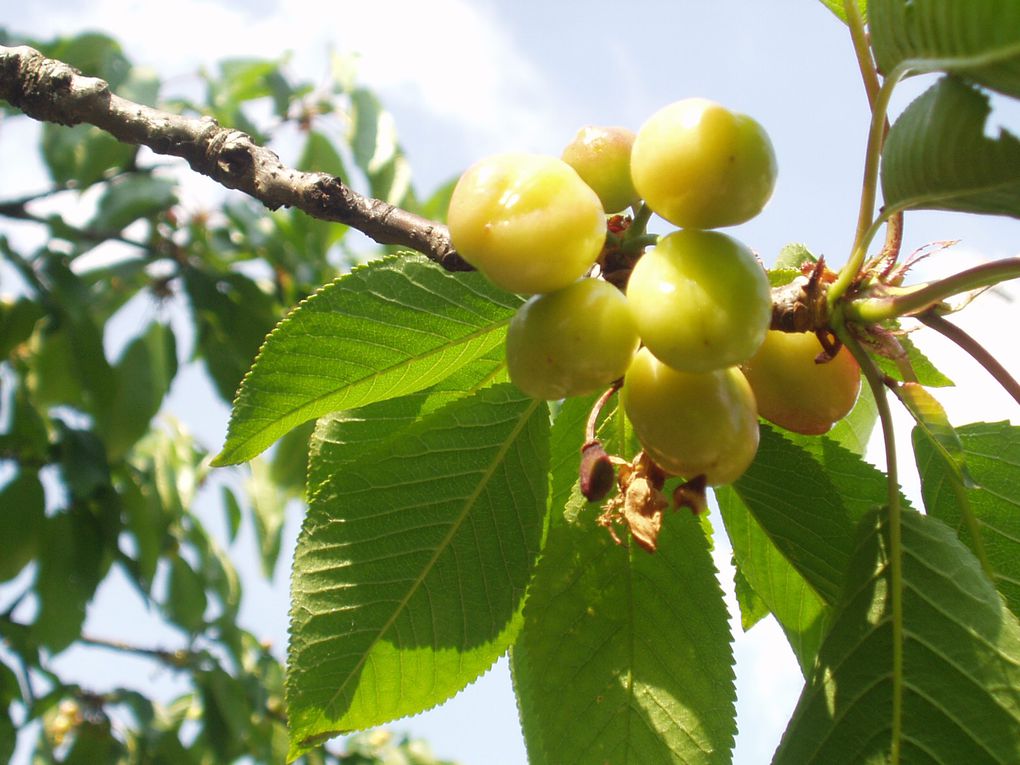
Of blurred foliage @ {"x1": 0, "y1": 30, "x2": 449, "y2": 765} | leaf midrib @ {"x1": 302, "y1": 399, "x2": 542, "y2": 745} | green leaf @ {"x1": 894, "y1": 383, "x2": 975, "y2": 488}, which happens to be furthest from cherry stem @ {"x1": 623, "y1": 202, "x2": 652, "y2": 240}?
blurred foliage @ {"x1": 0, "y1": 30, "x2": 449, "y2": 765}

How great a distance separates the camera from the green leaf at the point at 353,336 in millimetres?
1107

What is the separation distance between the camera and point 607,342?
2.79ft

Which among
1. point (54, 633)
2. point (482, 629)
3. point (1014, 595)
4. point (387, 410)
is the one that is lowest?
point (54, 633)

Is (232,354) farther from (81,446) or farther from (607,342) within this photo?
(607,342)

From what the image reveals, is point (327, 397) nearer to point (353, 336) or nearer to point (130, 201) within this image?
point (353, 336)

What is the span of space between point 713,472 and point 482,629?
1.22ft

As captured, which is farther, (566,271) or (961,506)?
(961,506)

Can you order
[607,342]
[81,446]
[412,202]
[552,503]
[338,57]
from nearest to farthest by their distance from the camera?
[607,342] < [552,503] < [81,446] < [412,202] < [338,57]

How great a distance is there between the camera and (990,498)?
3.65 feet

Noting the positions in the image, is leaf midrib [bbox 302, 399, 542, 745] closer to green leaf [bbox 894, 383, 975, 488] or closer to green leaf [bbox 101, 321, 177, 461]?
green leaf [bbox 894, 383, 975, 488]

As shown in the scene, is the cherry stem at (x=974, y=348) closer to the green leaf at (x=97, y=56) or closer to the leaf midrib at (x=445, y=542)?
the leaf midrib at (x=445, y=542)

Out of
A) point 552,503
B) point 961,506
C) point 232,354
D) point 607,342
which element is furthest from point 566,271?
point 232,354

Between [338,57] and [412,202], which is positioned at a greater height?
[338,57]

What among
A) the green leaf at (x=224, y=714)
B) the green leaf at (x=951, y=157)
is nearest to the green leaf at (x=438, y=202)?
the green leaf at (x=224, y=714)
